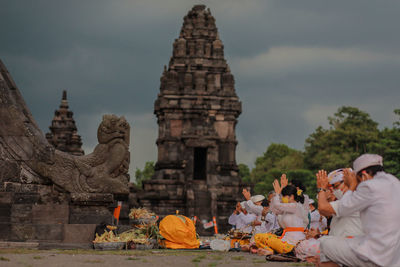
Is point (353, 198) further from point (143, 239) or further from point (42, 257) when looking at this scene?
point (143, 239)

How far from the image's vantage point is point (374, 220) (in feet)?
21.2

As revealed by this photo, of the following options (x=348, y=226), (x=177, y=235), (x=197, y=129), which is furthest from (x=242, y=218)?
(x=197, y=129)

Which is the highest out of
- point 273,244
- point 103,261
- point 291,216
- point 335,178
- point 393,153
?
point 393,153

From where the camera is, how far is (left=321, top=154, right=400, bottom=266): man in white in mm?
6410

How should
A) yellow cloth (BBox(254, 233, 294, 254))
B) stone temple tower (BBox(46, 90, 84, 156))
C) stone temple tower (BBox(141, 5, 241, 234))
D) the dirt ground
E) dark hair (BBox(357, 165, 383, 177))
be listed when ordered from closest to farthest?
dark hair (BBox(357, 165, 383, 177)) < the dirt ground < yellow cloth (BBox(254, 233, 294, 254)) < stone temple tower (BBox(141, 5, 241, 234)) < stone temple tower (BBox(46, 90, 84, 156))

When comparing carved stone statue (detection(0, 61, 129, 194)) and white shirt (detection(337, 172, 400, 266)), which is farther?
carved stone statue (detection(0, 61, 129, 194))

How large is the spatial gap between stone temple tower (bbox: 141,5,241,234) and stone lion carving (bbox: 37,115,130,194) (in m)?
20.8

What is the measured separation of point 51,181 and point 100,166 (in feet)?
3.57

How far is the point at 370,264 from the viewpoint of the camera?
256 inches

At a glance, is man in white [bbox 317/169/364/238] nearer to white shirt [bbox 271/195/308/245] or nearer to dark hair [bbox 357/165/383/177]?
dark hair [bbox 357/165/383/177]

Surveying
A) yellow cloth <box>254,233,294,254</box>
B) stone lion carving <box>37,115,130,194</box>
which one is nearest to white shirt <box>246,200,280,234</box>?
yellow cloth <box>254,233,294,254</box>

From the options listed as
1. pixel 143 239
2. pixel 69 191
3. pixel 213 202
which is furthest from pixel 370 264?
pixel 213 202

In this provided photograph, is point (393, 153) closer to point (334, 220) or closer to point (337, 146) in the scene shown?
point (337, 146)

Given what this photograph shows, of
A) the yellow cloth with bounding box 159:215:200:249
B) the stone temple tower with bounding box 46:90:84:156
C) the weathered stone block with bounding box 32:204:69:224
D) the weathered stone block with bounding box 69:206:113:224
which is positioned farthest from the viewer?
the stone temple tower with bounding box 46:90:84:156
